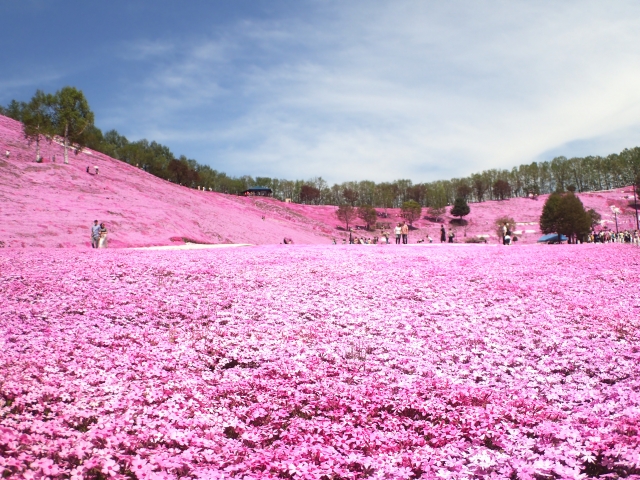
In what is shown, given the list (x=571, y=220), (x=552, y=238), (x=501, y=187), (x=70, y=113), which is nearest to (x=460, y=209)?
(x=552, y=238)

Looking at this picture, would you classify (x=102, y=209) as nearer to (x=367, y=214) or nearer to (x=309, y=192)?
(x=367, y=214)

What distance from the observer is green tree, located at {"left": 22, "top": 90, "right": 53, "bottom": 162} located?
180ft

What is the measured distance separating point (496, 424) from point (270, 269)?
12912mm

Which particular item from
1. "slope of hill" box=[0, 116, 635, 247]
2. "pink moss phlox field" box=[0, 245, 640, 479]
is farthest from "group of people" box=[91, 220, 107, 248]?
"pink moss phlox field" box=[0, 245, 640, 479]

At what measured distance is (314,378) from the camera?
287 inches

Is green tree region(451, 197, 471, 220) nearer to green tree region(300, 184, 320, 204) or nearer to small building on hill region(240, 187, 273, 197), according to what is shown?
small building on hill region(240, 187, 273, 197)

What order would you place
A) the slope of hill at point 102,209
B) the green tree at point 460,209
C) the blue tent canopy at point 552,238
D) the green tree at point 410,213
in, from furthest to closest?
1. the green tree at point 460,209
2. the green tree at point 410,213
3. the blue tent canopy at point 552,238
4. the slope of hill at point 102,209

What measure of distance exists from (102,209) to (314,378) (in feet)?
131

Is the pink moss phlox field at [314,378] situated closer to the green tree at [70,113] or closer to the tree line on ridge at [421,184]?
the green tree at [70,113]

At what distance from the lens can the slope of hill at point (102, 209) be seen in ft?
106

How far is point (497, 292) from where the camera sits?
1380 cm

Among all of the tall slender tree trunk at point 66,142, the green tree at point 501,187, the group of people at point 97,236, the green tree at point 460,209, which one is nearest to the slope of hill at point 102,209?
the tall slender tree trunk at point 66,142

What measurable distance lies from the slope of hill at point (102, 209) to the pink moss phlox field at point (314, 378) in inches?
782

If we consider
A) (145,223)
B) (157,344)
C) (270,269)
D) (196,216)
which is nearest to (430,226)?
(196,216)
